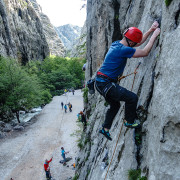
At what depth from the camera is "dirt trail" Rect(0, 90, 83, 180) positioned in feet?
45.5

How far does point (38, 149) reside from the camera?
57.9ft

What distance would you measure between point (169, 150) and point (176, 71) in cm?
127

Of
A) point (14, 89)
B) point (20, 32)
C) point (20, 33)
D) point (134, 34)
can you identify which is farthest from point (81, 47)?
point (20, 32)

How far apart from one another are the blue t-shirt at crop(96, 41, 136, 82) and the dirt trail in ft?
41.8

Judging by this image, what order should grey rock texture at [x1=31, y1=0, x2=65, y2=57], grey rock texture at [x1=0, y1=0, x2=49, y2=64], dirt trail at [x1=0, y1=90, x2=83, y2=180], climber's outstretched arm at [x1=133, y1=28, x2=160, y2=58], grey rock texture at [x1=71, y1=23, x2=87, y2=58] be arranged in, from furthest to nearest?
grey rock texture at [x1=31, y1=0, x2=65, y2=57] → grey rock texture at [x1=0, y1=0, x2=49, y2=64] → grey rock texture at [x1=71, y1=23, x2=87, y2=58] → dirt trail at [x1=0, y1=90, x2=83, y2=180] → climber's outstretched arm at [x1=133, y1=28, x2=160, y2=58]

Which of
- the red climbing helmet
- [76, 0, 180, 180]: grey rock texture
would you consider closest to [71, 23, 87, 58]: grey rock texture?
the red climbing helmet

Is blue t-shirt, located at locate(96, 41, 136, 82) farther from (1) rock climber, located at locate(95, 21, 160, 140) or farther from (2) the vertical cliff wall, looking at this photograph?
(2) the vertical cliff wall

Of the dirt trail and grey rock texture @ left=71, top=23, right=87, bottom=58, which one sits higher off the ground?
grey rock texture @ left=71, top=23, right=87, bottom=58

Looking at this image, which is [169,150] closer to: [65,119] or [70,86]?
[65,119]

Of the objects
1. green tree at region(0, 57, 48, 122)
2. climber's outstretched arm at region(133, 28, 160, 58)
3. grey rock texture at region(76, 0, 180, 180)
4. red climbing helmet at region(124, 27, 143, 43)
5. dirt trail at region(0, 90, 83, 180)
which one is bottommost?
dirt trail at region(0, 90, 83, 180)

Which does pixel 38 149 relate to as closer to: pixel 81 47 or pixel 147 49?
pixel 81 47

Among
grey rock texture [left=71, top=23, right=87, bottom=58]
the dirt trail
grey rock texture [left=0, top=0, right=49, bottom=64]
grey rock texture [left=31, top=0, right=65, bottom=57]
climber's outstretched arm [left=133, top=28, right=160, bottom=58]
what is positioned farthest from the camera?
grey rock texture [left=31, top=0, right=65, bottom=57]

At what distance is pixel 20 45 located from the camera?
47062 mm

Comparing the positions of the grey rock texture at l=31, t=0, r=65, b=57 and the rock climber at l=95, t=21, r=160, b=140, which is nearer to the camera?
the rock climber at l=95, t=21, r=160, b=140
